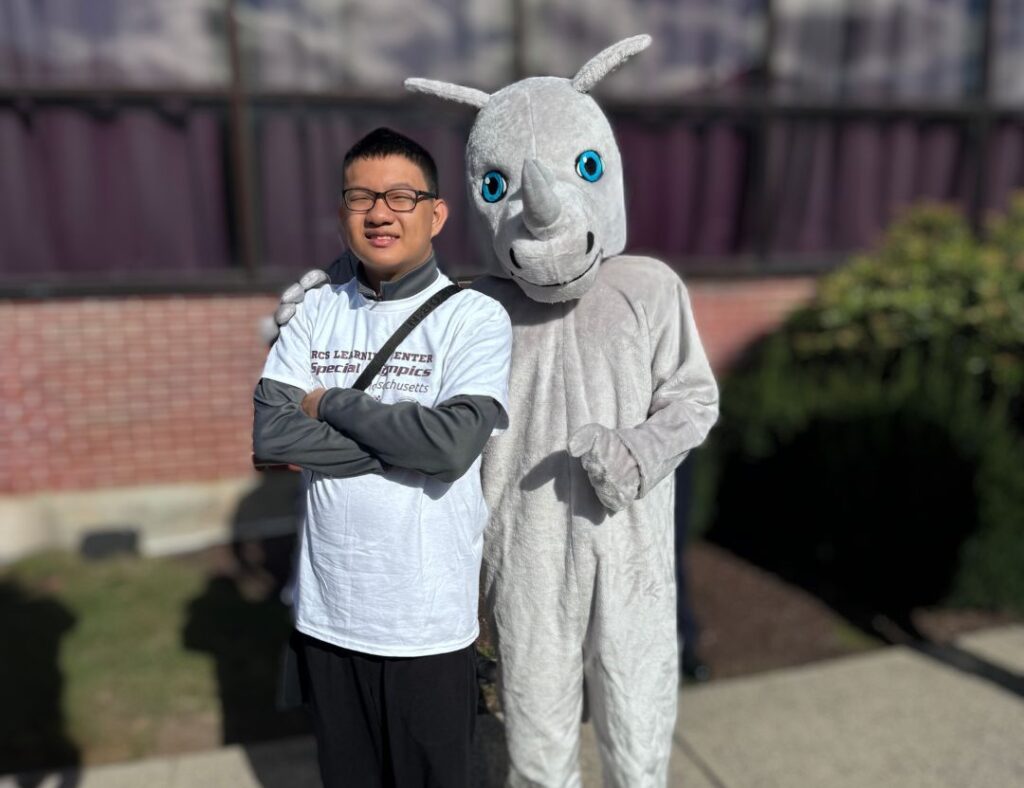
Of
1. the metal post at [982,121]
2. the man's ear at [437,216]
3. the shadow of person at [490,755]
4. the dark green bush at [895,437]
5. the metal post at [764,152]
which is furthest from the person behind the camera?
the metal post at [982,121]

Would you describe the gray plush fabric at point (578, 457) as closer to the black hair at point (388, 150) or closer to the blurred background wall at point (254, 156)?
the black hair at point (388, 150)

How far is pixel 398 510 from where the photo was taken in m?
1.90

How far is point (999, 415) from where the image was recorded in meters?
4.04

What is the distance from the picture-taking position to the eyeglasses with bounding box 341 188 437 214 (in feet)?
6.24

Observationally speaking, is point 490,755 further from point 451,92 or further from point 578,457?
point 451,92

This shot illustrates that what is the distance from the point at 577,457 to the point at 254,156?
155 inches

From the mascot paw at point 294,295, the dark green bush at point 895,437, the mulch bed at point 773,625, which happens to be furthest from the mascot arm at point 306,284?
the dark green bush at point 895,437

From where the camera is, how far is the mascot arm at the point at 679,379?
2.09 meters

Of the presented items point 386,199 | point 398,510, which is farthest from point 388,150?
point 398,510

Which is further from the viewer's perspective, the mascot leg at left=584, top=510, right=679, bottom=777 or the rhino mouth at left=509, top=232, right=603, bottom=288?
the mascot leg at left=584, top=510, right=679, bottom=777

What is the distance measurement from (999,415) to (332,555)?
327cm

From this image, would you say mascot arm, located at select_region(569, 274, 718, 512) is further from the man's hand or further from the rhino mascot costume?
the man's hand

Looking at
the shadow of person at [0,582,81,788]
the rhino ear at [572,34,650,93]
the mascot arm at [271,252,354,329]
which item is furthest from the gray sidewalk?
the rhino ear at [572,34,650,93]

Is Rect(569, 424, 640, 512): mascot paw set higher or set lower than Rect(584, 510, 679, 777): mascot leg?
higher
